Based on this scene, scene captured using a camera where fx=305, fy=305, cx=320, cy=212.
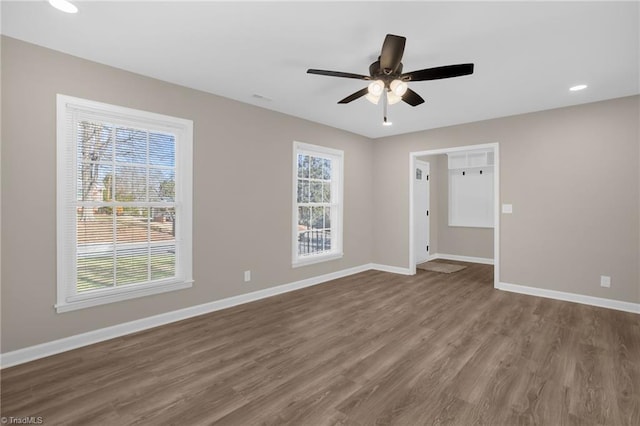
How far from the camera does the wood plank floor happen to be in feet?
6.43

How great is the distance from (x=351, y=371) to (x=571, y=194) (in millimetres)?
4026

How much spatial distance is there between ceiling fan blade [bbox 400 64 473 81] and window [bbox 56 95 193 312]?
258 centimetres

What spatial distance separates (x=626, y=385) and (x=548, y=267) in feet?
8.08

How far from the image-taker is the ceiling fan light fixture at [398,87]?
265cm

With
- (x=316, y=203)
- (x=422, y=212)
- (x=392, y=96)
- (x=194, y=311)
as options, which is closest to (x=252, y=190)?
(x=316, y=203)

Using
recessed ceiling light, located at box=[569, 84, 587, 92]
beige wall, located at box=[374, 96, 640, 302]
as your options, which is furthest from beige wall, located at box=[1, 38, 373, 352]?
recessed ceiling light, located at box=[569, 84, 587, 92]

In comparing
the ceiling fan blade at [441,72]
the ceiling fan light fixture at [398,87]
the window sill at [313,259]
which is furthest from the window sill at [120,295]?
the ceiling fan blade at [441,72]

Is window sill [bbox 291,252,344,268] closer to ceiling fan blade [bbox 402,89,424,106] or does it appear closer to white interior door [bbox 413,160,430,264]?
white interior door [bbox 413,160,430,264]

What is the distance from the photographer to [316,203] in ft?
17.5

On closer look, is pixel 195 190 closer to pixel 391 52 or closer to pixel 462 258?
pixel 391 52

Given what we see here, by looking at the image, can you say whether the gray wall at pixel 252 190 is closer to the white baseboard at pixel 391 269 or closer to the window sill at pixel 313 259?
the window sill at pixel 313 259

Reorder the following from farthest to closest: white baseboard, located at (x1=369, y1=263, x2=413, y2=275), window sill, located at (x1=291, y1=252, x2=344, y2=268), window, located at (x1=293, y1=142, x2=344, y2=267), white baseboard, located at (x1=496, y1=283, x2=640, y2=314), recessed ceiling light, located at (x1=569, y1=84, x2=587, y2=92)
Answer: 1. white baseboard, located at (x1=369, y1=263, x2=413, y2=275)
2. window, located at (x1=293, y1=142, x2=344, y2=267)
3. window sill, located at (x1=291, y1=252, x2=344, y2=268)
4. white baseboard, located at (x1=496, y1=283, x2=640, y2=314)
5. recessed ceiling light, located at (x1=569, y1=84, x2=587, y2=92)

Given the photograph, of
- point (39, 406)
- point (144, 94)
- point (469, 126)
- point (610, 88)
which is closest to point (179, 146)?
point (144, 94)

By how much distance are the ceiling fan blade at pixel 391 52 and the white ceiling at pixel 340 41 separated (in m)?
0.25
